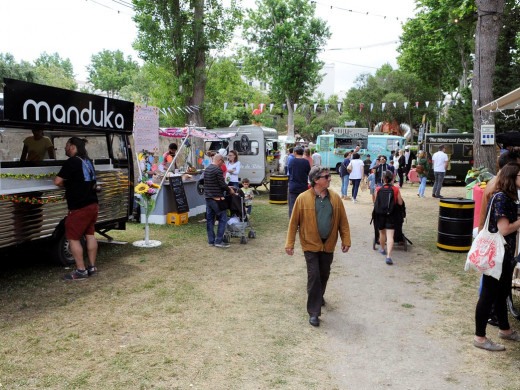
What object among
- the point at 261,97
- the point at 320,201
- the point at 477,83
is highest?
the point at 261,97

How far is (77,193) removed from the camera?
588cm

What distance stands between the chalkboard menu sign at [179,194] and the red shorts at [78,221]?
4199 mm

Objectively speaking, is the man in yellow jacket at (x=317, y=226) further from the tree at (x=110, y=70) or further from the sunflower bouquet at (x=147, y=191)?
the tree at (x=110, y=70)

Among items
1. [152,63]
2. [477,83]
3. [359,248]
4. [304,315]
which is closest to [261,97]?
[152,63]

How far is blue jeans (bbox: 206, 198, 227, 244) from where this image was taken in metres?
8.06

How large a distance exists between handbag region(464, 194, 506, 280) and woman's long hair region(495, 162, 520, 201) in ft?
0.46

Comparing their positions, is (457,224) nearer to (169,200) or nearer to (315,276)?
(315,276)

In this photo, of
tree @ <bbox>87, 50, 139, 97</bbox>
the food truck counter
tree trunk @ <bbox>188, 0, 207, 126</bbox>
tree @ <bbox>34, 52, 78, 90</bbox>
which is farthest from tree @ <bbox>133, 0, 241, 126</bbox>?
tree @ <bbox>87, 50, 139, 97</bbox>

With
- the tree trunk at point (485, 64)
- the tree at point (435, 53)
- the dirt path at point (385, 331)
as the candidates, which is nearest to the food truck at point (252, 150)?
the tree trunk at point (485, 64)

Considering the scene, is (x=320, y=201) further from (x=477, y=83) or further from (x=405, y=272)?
(x=477, y=83)

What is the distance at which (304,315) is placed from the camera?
500cm

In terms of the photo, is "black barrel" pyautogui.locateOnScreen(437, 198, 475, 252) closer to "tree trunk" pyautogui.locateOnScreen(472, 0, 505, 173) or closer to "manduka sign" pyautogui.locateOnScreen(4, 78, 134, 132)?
"tree trunk" pyautogui.locateOnScreen(472, 0, 505, 173)

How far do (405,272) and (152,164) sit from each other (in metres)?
5.75

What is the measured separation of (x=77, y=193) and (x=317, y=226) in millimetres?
3400
